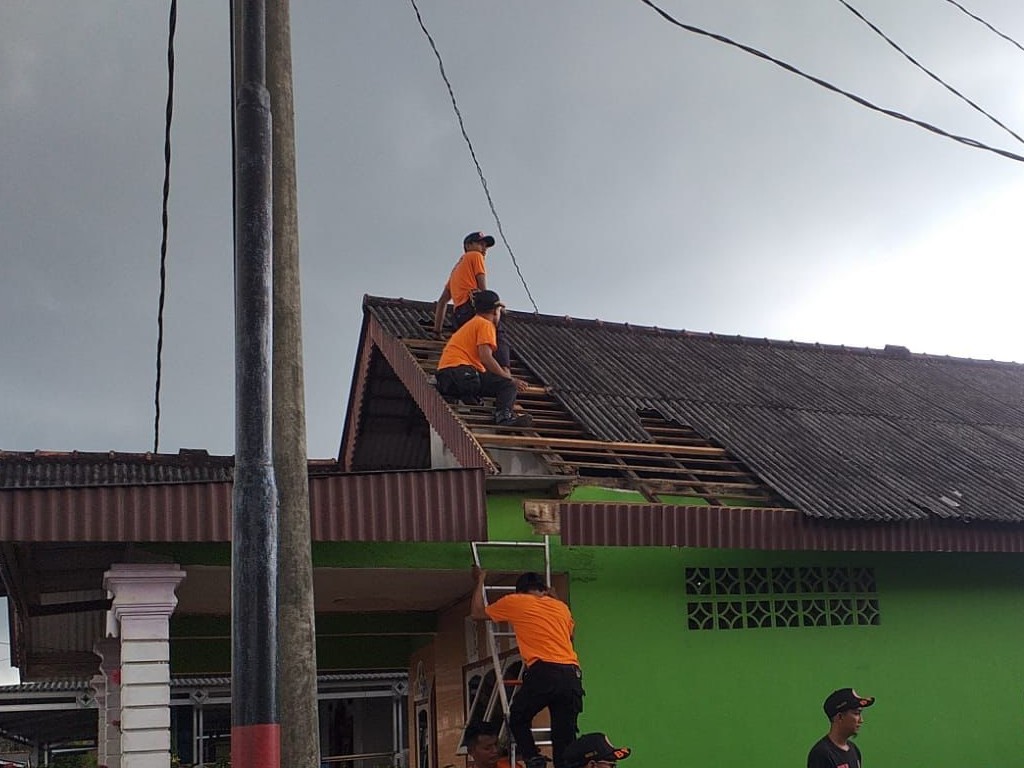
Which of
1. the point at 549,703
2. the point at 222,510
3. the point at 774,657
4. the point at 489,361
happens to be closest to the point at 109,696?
the point at 489,361

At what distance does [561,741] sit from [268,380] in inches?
157

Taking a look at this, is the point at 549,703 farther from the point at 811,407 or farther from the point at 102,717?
the point at 102,717

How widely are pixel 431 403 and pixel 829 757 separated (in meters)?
5.12

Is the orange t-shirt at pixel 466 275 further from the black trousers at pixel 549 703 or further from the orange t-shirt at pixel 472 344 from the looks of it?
the black trousers at pixel 549 703

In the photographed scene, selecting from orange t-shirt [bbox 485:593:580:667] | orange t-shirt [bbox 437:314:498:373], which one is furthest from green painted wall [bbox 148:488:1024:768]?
orange t-shirt [bbox 437:314:498:373]

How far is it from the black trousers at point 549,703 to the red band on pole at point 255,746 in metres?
3.52

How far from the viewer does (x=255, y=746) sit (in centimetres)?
448

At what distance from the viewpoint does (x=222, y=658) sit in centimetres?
1414

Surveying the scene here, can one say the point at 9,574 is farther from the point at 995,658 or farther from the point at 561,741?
the point at 995,658

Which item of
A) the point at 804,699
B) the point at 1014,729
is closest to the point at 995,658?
the point at 1014,729

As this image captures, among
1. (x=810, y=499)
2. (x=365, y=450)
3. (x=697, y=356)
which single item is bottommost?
(x=810, y=499)

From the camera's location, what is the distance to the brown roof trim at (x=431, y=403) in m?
9.45

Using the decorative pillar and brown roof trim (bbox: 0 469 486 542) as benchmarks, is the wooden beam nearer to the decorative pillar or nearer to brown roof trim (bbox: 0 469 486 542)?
brown roof trim (bbox: 0 469 486 542)

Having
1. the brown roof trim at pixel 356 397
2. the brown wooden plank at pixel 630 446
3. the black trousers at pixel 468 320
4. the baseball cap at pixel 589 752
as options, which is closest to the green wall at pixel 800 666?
the brown wooden plank at pixel 630 446
